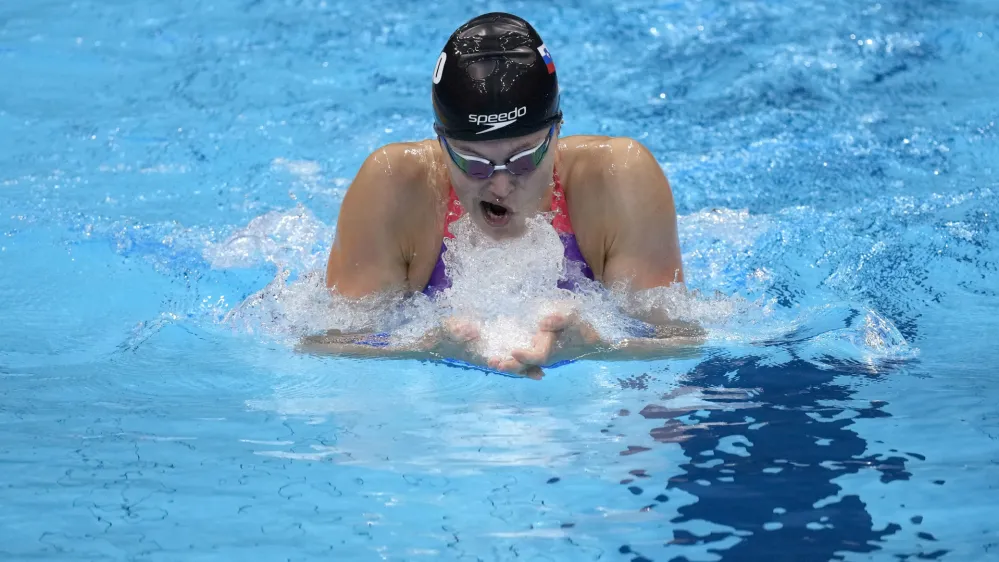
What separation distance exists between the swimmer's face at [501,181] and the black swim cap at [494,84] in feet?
0.10

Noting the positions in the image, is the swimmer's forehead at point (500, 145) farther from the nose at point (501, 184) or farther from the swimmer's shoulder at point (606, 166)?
the swimmer's shoulder at point (606, 166)

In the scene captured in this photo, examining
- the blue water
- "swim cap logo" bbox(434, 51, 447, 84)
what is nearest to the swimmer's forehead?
"swim cap logo" bbox(434, 51, 447, 84)

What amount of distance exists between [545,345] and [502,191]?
0.48 metres

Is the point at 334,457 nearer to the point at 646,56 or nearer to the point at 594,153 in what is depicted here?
the point at 594,153

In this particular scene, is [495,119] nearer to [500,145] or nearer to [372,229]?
[500,145]

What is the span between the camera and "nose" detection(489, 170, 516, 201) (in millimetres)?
3064

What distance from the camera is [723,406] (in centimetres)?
323

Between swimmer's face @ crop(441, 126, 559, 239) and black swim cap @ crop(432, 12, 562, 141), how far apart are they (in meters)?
0.03

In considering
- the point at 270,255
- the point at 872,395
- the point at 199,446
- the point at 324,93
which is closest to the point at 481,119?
the point at 199,446

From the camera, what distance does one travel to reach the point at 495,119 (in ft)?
9.80

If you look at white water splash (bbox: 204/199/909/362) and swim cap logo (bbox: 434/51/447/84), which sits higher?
swim cap logo (bbox: 434/51/447/84)

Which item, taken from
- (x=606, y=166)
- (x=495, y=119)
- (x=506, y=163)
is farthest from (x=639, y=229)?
(x=495, y=119)

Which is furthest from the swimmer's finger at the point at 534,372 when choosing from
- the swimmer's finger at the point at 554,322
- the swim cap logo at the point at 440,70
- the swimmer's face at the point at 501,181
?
the swim cap logo at the point at 440,70

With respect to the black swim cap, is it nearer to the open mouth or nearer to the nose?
the nose
